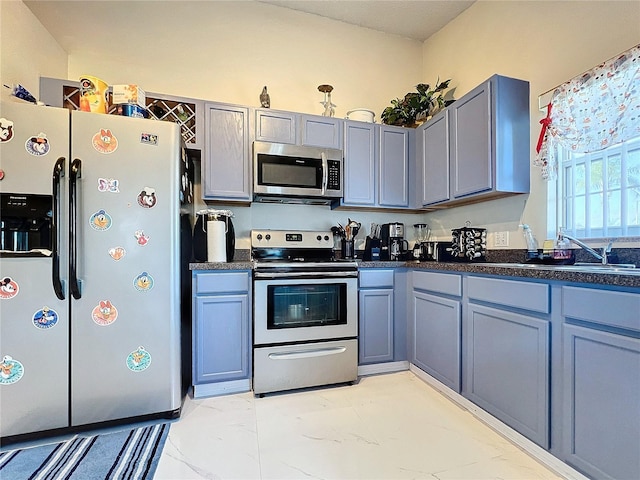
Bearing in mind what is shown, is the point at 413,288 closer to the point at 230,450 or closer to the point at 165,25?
the point at 230,450

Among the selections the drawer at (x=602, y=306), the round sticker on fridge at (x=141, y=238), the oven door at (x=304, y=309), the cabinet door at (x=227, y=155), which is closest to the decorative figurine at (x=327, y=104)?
the cabinet door at (x=227, y=155)

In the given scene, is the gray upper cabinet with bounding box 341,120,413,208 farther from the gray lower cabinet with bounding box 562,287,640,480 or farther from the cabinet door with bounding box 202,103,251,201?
the gray lower cabinet with bounding box 562,287,640,480

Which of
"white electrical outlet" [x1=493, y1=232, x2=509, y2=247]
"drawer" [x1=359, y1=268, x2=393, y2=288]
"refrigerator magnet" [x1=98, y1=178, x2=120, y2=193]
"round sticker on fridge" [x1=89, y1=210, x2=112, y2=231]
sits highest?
"refrigerator magnet" [x1=98, y1=178, x2=120, y2=193]

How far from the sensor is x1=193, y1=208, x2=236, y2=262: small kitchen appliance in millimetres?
2309

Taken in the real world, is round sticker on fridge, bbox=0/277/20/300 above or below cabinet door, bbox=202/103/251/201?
below

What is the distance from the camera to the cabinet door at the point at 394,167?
9.39ft

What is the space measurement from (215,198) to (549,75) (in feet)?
8.06

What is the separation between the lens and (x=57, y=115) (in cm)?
165

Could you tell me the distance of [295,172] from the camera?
8.54 feet

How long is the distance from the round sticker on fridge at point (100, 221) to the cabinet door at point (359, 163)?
1721mm

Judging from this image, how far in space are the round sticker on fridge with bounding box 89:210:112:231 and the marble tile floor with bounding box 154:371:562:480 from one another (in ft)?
3.87

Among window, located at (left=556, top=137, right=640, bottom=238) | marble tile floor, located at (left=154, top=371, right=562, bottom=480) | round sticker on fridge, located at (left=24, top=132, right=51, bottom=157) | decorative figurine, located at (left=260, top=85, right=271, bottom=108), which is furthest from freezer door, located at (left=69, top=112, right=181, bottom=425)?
window, located at (left=556, top=137, right=640, bottom=238)

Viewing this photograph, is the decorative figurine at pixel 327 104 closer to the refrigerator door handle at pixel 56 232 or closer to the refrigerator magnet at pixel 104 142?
→ the refrigerator magnet at pixel 104 142

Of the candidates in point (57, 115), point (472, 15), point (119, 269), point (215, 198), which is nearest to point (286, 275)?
point (215, 198)
